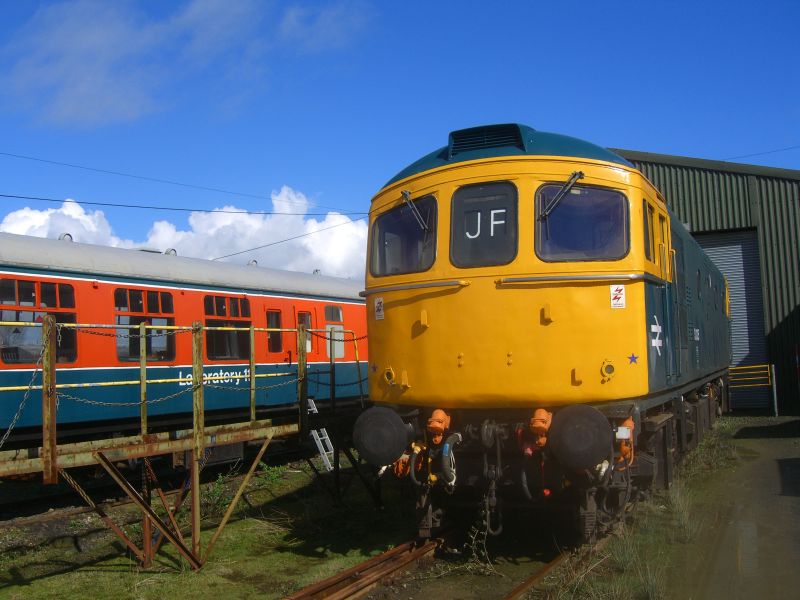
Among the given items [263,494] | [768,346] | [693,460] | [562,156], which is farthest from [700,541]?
[768,346]

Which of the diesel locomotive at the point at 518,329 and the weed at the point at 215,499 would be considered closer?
the diesel locomotive at the point at 518,329

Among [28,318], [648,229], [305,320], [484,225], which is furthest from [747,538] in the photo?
[305,320]

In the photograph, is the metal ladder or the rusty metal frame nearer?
the rusty metal frame

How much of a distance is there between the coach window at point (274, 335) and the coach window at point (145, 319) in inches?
84.5

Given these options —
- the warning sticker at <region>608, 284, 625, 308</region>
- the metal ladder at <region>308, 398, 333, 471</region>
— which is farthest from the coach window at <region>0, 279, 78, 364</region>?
the warning sticker at <region>608, 284, 625, 308</region>

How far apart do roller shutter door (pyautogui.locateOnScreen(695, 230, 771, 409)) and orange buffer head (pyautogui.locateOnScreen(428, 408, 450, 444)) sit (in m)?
17.4

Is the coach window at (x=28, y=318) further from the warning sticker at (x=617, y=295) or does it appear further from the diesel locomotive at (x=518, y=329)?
the warning sticker at (x=617, y=295)

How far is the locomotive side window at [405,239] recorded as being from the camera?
655cm

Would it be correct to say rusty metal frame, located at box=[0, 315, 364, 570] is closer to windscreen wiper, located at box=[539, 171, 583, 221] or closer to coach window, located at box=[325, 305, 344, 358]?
windscreen wiper, located at box=[539, 171, 583, 221]

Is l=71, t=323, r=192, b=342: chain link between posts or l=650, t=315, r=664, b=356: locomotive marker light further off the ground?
l=71, t=323, r=192, b=342: chain link between posts

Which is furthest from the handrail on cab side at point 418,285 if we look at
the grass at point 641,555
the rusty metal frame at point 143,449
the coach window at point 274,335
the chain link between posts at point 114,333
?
the coach window at point 274,335

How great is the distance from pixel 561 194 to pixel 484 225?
2.27ft

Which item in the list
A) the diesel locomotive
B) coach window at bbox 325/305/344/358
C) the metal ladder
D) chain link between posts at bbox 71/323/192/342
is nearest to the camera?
the diesel locomotive

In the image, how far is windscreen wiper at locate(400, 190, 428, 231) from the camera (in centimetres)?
659
